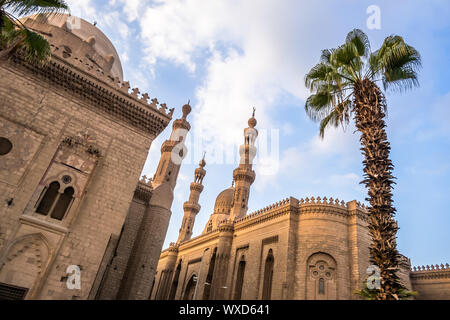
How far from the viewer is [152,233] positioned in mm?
15500

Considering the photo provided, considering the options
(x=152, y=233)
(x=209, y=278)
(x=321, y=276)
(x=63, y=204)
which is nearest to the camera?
(x=63, y=204)

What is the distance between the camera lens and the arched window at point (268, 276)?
18.1 metres

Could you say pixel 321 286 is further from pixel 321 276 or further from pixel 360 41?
pixel 360 41

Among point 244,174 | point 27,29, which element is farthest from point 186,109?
point 27,29

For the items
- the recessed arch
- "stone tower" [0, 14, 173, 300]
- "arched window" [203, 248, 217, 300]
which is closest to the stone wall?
"stone tower" [0, 14, 173, 300]

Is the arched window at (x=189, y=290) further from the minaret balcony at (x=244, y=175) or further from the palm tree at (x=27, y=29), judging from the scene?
the palm tree at (x=27, y=29)

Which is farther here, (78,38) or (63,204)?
(78,38)

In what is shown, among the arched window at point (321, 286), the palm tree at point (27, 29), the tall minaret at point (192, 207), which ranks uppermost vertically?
the tall minaret at point (192, 207)

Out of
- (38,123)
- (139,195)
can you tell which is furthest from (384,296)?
(139,195)

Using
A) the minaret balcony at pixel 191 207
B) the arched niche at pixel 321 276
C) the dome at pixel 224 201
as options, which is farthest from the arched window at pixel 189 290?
the arched niche at pixel 321 276

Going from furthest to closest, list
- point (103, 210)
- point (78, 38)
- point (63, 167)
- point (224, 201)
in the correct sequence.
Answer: point (224, 201) < point (78, 38) < point (103, 210) < point (63, 167)

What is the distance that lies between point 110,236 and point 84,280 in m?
1.71

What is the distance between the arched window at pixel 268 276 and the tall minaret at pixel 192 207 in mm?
16372

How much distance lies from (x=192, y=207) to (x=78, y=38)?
23721mm
